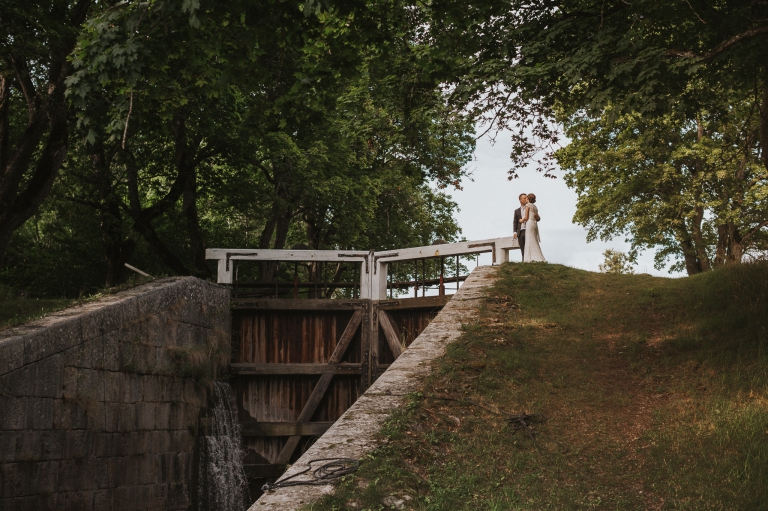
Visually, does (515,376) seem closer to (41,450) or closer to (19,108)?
(41,450)

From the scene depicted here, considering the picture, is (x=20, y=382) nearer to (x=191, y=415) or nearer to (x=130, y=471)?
(x=130, y=471)

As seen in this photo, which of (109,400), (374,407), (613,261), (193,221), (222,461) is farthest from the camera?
(613,261)

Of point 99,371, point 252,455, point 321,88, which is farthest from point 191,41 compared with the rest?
point 252,455

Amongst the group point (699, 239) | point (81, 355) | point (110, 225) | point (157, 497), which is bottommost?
point (157, 497)

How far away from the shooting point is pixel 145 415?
10.9 meters

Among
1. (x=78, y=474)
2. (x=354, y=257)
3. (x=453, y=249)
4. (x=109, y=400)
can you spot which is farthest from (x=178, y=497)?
(x=453, y=249)

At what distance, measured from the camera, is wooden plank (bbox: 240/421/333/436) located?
1472 centimetres

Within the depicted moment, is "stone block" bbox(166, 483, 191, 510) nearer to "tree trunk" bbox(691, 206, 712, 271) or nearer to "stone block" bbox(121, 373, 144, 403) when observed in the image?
"stone block" bbox(121, 373, 144, 403)

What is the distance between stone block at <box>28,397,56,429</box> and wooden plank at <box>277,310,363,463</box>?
6490 millimetres

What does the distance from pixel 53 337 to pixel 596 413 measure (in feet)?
21.5

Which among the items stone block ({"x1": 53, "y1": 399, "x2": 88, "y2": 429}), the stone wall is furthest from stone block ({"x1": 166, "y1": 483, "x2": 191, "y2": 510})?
stone block ({"x1": 53, "y1": 399, "x2": 88, "y2": 429})

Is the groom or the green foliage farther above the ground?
the green foliage

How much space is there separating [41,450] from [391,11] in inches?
261

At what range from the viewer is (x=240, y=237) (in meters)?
24.3
